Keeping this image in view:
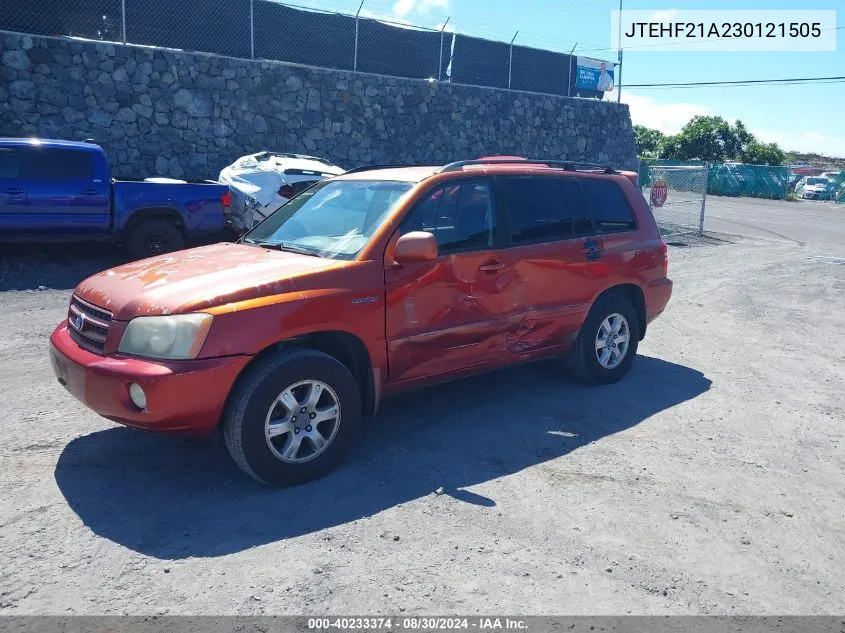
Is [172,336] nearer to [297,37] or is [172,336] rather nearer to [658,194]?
[297,37]

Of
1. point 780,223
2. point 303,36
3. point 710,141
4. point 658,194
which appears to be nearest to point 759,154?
point 710,141

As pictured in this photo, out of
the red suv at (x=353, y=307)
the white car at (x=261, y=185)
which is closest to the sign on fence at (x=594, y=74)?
the white car at (x=261, y=185)

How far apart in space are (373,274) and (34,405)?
2.84 meters

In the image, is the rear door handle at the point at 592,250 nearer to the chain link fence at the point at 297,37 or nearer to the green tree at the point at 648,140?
the chain link fence at the point at 297,37

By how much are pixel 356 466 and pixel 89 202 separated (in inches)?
313

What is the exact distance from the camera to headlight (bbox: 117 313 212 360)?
386 centimetres

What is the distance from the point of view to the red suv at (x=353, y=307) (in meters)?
3.94

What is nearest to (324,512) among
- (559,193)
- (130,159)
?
(559,193)

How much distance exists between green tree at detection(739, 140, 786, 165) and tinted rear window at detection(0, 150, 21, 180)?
154ft

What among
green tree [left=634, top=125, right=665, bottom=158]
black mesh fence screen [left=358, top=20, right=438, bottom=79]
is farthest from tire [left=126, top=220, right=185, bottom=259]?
green tree [left=634, top=125, right=665, bottom=158]

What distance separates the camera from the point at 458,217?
5.11 m

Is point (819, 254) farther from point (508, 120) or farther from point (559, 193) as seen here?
point (559, 193)

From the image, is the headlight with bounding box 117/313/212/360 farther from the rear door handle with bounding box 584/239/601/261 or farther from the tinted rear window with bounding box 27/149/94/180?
the tinted rear window with bounding box 27/149/94/180

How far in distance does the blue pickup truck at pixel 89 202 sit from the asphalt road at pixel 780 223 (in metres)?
13.8
